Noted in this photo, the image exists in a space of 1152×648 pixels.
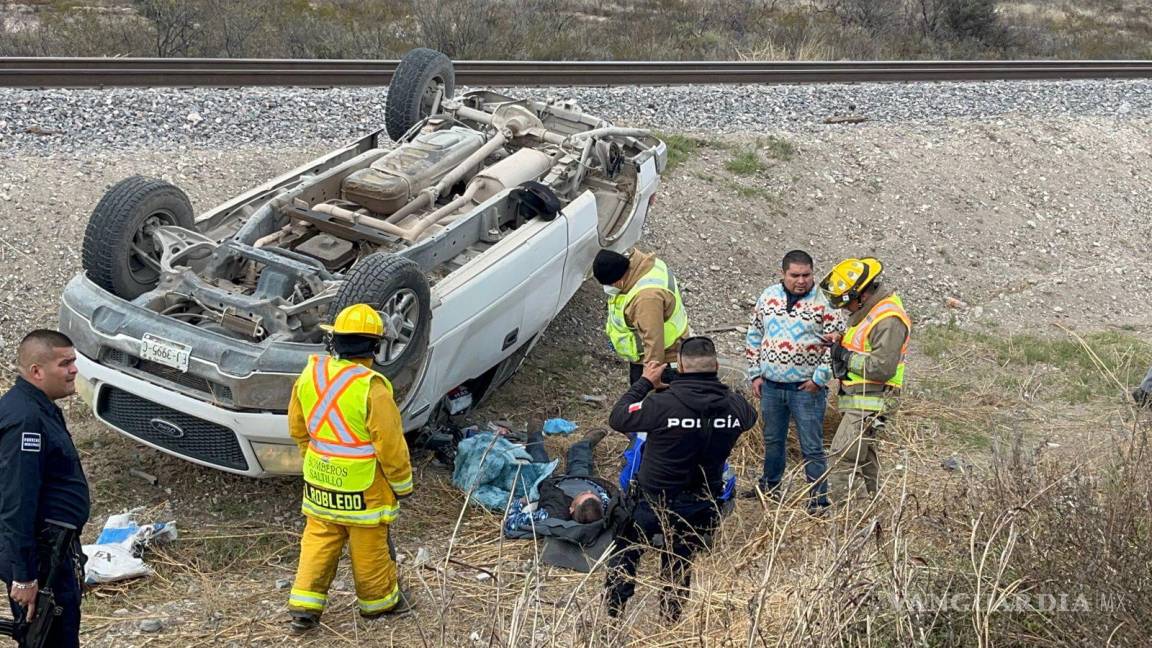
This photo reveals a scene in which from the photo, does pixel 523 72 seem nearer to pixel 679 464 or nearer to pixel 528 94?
pixel 528 94

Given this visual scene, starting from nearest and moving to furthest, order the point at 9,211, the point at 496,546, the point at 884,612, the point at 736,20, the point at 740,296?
the point at 884,612 → the point at 496,546 → the point at 9,211 → the point at 740,296 → the point at 736,20

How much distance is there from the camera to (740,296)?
9.50 metres

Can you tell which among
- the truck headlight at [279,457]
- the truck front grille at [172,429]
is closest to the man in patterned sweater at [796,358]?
the truck headlight at [279,457]

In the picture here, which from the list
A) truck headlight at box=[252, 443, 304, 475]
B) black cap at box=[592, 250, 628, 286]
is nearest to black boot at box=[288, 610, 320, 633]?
truck headlight at box=[252, 443, 304, 475]

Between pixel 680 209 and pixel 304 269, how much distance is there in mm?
4863

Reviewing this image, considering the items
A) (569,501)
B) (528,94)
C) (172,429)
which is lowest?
(569,501)

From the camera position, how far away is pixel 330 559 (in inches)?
191

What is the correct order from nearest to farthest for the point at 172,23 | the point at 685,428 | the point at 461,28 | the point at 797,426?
the point at 685,428 → the point at 797,426 → the point at 172,23 → the point at 461,28

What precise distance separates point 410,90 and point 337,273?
279 centimetres

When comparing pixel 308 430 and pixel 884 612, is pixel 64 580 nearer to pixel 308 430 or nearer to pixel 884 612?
pixel 308 430

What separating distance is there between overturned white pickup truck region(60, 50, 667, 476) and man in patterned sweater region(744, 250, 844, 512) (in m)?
1.38

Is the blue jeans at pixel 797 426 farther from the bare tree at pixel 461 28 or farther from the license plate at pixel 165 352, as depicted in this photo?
the bare tree at pixel 461 28

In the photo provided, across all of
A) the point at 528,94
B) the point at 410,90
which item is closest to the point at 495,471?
the point at 410,90

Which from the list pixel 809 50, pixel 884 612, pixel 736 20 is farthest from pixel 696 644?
pixel 736 20
